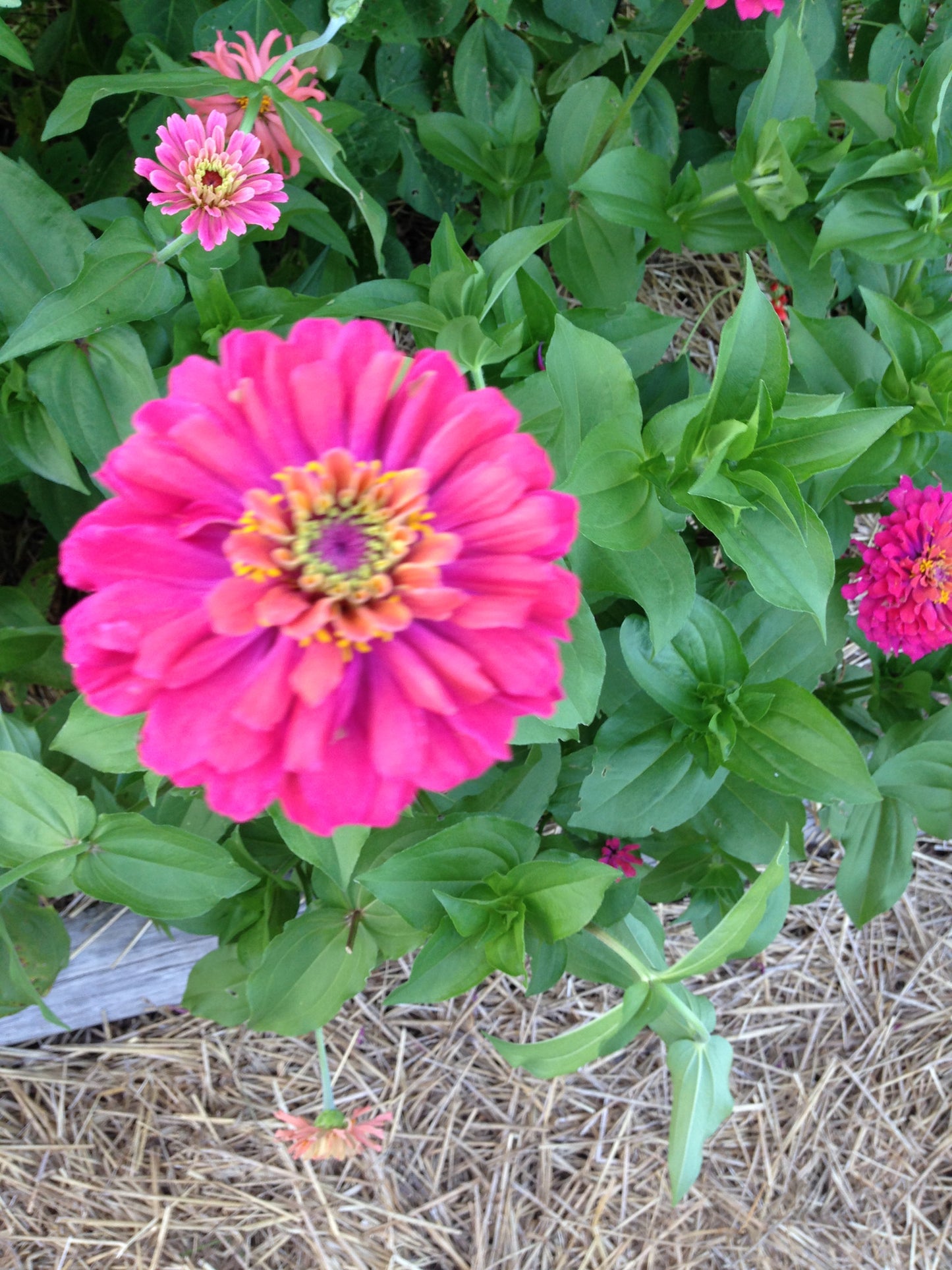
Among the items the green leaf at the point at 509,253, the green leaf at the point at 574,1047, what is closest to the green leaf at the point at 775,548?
the green leaf at the point at 509,253

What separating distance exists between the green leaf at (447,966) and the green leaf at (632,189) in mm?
751

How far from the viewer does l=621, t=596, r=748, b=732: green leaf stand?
916 millimetres

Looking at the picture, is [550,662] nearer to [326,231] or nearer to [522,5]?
[326,231]

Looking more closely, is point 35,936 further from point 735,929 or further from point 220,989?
point 735,929

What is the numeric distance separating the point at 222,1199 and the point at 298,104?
1.40 meters

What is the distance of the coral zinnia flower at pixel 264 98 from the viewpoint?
91cm

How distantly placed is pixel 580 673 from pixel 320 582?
31 centimetres

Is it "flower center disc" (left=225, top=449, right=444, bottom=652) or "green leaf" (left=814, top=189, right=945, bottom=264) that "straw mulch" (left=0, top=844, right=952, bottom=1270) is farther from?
"flower center disc" (left=225, top=449, right=444, bottom=652)

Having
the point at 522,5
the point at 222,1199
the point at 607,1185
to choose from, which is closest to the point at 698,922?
the point at 607,1185

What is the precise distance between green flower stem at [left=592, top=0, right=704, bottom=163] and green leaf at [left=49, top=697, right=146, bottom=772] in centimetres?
78

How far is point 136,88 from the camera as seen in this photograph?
2.53ft

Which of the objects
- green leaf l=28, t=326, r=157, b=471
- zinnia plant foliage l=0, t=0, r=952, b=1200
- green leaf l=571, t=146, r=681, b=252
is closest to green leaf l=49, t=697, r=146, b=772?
zinnia plant foliage l=0, t=0, r=952, b=1200

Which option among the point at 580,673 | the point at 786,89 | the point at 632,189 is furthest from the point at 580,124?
the point at 580,673

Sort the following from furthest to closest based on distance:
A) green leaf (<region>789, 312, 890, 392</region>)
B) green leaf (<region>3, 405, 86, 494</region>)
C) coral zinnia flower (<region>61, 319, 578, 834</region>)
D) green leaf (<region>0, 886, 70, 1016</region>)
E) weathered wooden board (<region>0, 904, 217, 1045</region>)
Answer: weathered wooden board (<region>0, 904, 217, 1045</region>), green leaf (<region>0, 886, 70, 1016</region>), green leaf (<region>789, 312, 890, 392</region>), green leaf (<region>3, 405, 86, 494</region>), coral zinnia flower (<region>61, 319, 578, 834</region>)
